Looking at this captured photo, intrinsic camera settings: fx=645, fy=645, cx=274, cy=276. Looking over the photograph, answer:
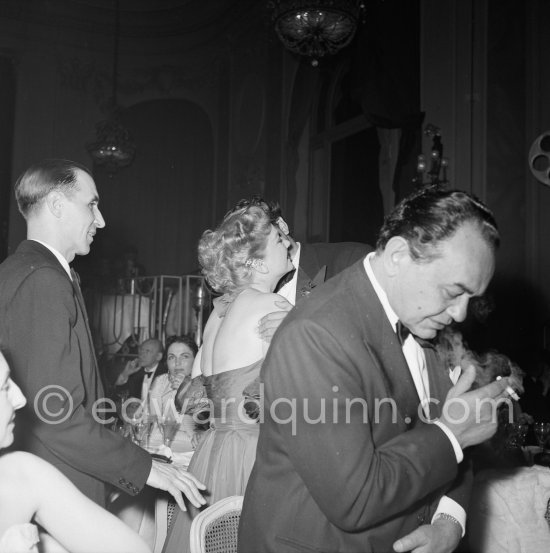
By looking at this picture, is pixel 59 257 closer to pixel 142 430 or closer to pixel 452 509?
pixel 452 509

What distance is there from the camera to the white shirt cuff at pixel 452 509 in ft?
5.16

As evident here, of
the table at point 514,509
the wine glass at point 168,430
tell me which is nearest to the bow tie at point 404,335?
the table at point 514,509

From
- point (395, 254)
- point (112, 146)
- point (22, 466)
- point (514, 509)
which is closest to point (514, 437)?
point (514, 509)

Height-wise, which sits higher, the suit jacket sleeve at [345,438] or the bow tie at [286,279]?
the bow tie at [286,279]

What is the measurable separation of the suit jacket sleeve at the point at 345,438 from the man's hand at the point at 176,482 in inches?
21.2

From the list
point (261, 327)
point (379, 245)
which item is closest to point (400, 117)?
point (261, 327)

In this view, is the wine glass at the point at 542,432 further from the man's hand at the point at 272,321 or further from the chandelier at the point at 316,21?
the chandelier at the point at 316,21

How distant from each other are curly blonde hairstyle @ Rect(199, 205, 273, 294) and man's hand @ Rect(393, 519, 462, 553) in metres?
1.21

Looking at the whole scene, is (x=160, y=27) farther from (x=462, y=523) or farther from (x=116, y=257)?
(x=462, y=523)

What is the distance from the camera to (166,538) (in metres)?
2.27

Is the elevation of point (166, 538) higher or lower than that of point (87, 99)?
lower

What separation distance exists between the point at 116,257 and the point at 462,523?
9.48 meters

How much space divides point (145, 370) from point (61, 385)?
14.1 ft

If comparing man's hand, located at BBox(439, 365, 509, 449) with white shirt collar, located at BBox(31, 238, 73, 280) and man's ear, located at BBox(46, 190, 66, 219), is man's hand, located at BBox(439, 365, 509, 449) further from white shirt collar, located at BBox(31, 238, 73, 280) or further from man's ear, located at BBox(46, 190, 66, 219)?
man's ear, located at BBox(46, 190, 66, 219)
